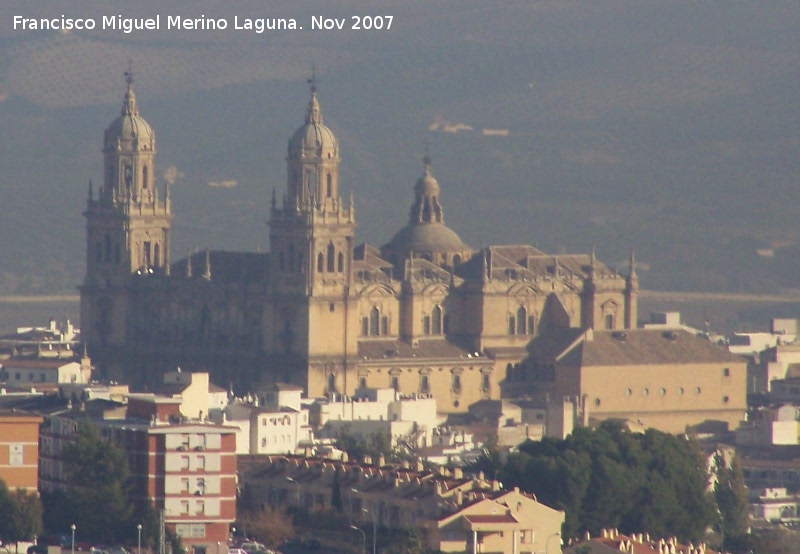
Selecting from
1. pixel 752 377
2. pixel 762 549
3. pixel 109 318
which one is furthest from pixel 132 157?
pixel 762 549

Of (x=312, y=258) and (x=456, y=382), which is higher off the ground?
(x=312, y=258)

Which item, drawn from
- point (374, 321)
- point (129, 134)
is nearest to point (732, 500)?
point (374, 321)

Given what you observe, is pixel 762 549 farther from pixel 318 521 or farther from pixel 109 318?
pixel 109 318

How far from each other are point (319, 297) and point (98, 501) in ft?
158

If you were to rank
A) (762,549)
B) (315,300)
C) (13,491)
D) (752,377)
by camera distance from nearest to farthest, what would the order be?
(13,491)
(762,549)
(315,300)
(752,377)

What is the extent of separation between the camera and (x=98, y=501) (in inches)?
3519

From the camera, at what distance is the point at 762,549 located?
97062 millimetres

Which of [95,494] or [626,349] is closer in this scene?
[95,494]

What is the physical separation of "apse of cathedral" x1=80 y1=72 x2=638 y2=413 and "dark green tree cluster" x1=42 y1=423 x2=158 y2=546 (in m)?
44.5

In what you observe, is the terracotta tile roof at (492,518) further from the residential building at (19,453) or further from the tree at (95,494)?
the residential building at (19,453)

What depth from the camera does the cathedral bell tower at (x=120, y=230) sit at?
143750 mm

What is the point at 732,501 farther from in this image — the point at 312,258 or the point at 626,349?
the point at 626,349

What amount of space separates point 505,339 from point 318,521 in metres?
52.1

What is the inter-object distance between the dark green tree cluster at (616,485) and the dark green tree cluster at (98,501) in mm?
11049
